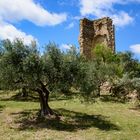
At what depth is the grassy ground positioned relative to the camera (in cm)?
2139

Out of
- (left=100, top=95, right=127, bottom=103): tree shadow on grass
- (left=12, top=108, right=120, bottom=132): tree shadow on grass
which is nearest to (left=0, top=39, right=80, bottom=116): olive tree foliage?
(left=12, top=108, right=120, bottom=132): tree shadow on grass

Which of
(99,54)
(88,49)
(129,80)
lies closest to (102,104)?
(129,80)

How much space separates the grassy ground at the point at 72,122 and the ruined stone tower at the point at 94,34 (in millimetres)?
23367

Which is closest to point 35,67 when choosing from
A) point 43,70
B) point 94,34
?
point 43,70

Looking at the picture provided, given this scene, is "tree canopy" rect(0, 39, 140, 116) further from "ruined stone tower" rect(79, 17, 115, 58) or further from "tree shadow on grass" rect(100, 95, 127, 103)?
"ruined stone tower" rect(79, 17, 115, 58)

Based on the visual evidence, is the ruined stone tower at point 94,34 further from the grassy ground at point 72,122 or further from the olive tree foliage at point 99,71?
the grassy ground at point 72,122

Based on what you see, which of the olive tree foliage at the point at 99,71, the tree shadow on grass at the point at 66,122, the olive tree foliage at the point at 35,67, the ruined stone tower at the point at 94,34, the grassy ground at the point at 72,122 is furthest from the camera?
the ruined stone tower at the point at 94,34

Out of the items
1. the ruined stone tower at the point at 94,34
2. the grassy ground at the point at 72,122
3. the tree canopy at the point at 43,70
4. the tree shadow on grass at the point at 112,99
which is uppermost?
the ruined stone tower at the point at 94,34

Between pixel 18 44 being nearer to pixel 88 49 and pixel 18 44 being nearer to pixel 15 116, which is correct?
pixel 15 116

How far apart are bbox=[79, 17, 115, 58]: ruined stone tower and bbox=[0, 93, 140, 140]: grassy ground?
23367 mm

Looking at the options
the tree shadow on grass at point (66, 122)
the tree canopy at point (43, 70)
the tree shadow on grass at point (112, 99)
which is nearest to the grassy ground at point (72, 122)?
the tree shadow on grass at point (66, 122)

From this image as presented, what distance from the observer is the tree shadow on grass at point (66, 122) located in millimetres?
23706

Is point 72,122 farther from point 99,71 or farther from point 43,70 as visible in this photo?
point 99,71

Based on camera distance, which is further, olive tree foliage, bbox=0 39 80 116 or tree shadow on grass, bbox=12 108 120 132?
olive tree foliage, bbox=0 39 80 116
